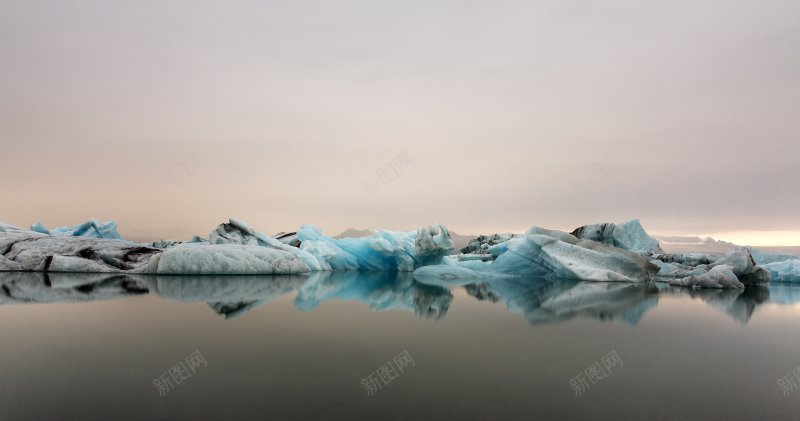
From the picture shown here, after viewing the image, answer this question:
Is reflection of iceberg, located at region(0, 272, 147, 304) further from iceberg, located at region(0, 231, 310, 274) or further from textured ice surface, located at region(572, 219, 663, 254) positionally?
textured ice surface, located at region(572, 219, 663, 254)

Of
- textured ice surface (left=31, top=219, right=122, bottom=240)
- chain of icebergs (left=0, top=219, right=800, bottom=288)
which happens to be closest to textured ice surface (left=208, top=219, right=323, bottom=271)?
chain of icebergs (left=0, top=219, right=800, bottom=288)

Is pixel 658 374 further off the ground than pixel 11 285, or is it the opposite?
pixel 11 285

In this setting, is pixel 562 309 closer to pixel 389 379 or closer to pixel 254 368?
pixel 389 379

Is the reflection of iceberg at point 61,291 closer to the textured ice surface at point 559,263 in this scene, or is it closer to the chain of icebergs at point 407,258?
the chain of icebergs at point 407,258

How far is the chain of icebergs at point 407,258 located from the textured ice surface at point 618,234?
0.11 ft

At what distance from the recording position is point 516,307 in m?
6.31

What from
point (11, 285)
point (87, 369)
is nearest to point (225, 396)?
point (87, 369)

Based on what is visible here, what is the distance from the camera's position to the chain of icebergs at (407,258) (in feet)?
37.4

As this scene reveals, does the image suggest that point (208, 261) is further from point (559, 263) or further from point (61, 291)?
point (559, 263)

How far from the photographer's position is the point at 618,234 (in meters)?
16.2

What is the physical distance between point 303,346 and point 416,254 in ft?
39.9

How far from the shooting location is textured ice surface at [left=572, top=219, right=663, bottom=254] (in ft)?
52.8

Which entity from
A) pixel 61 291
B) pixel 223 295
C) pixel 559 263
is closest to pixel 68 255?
pixel 61 291

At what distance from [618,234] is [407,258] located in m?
7.02
